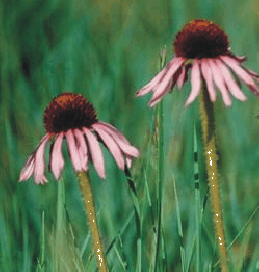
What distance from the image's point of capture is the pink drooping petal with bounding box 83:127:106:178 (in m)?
0.68

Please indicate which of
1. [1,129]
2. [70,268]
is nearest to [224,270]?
[70,268]

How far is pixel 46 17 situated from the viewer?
1.69 metres

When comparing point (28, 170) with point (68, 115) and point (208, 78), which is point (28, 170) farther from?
point (208, 78)

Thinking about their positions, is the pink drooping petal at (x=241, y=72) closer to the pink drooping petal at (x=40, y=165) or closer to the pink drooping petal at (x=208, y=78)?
the pink drooping petal at (x=208, y=78)

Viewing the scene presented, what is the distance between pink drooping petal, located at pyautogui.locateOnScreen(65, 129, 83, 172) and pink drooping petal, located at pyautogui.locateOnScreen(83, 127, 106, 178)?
0.04 feet

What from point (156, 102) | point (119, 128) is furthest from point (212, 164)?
point (119, 128)

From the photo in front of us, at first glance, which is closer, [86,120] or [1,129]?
[86,120]

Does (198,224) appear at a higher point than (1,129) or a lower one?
lower

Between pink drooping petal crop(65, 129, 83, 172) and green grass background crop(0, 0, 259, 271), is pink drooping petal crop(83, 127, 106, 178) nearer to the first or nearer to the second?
pink drooping petal crop(65, 129, 83, 172)

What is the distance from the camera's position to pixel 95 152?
0.71m

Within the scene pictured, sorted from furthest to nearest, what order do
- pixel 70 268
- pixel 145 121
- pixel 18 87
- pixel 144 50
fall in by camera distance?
pixel 144 50
pixel 18 87
pixel 145 121
pixel 70 268

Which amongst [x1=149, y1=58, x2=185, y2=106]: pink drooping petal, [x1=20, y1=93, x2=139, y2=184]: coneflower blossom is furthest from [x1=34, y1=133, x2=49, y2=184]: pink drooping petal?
[x1=149, y1=58, x2=185, y2=106]: pink drooping petal

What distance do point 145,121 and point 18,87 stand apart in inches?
9.6

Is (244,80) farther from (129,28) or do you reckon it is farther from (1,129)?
(129,28)
